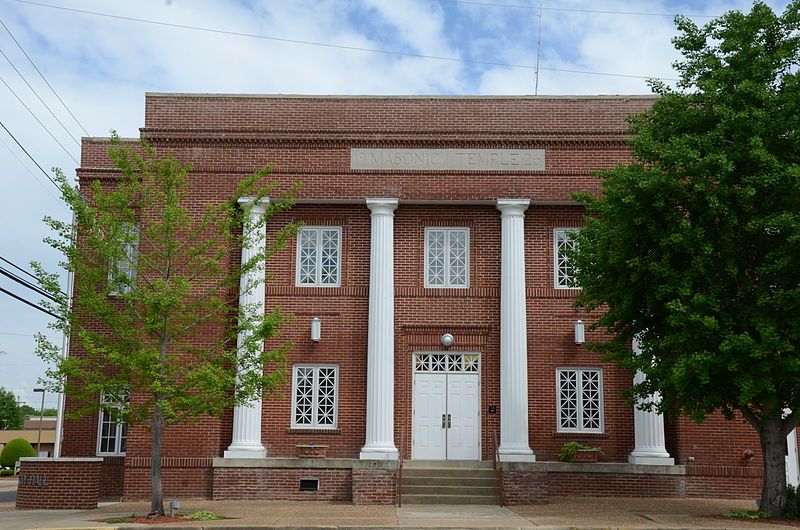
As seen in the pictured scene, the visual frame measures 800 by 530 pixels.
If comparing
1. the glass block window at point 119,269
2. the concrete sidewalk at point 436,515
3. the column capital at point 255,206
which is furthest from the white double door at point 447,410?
the glass block window at point 119,269

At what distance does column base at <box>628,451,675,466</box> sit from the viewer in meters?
19.8

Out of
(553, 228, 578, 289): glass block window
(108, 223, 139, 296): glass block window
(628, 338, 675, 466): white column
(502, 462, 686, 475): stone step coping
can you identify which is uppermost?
(553, 228, 578, 289): glass block window

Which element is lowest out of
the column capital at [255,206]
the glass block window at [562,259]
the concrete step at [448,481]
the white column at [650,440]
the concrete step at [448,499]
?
the concrete step at [448,499]

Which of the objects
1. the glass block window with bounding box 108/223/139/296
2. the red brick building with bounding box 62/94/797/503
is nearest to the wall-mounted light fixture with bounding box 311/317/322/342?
the red brick building with bounding box 62/94/797/503

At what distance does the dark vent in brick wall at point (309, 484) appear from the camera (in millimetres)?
19484

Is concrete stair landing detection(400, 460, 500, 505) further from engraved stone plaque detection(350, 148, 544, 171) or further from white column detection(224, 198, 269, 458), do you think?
engraved stone plaque detection(350, 148, 544, 171)

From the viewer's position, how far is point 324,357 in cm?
2081

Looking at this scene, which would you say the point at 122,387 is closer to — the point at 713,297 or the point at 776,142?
the point at 713,297

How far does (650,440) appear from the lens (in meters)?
20.0

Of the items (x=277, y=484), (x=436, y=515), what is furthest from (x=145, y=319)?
(x=436, y=515)

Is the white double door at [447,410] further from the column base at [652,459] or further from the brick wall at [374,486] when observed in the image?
the column base at [652,459]

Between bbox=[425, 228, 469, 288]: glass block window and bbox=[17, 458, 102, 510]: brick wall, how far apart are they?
873cm

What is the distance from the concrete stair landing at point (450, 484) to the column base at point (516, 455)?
39 cm

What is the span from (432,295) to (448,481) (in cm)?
445
